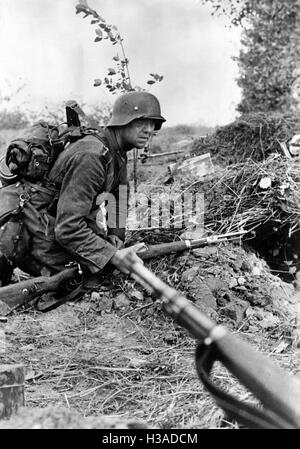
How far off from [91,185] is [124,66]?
109 inches

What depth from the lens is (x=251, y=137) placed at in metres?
8.17

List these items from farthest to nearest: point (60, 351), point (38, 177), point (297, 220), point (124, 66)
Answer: point (124, 66) → point (297, 220) → point (38, 177) → point (60, 351)

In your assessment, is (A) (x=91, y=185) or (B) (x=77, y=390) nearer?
(B) (x=77, y=390)

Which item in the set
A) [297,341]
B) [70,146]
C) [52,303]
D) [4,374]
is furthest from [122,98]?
[4,374]

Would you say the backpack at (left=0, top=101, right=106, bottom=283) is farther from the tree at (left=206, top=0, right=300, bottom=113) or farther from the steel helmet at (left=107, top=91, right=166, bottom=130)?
the tree at (left=206, top=0, right=300, bottom=113)

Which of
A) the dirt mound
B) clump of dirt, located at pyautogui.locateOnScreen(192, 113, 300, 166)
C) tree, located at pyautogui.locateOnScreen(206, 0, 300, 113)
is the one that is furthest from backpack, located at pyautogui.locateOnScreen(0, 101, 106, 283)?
tree, located at pyautogui.locateOnScreen(206, 0, 300, 113)

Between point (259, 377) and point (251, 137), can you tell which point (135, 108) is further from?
point (251, 137)

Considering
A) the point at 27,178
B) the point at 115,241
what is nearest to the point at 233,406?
the point at 115,241

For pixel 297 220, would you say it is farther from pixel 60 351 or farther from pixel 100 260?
pixel 60 351

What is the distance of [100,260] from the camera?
4.71m

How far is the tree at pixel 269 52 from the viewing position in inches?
623

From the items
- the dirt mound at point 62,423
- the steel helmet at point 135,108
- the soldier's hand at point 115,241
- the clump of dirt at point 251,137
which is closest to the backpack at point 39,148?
the steel helmet at point 135,108

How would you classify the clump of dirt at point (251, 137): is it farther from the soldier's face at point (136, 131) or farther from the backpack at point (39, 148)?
the backpack at point (39, 148)

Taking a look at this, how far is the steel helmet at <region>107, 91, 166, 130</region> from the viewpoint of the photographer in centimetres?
486
